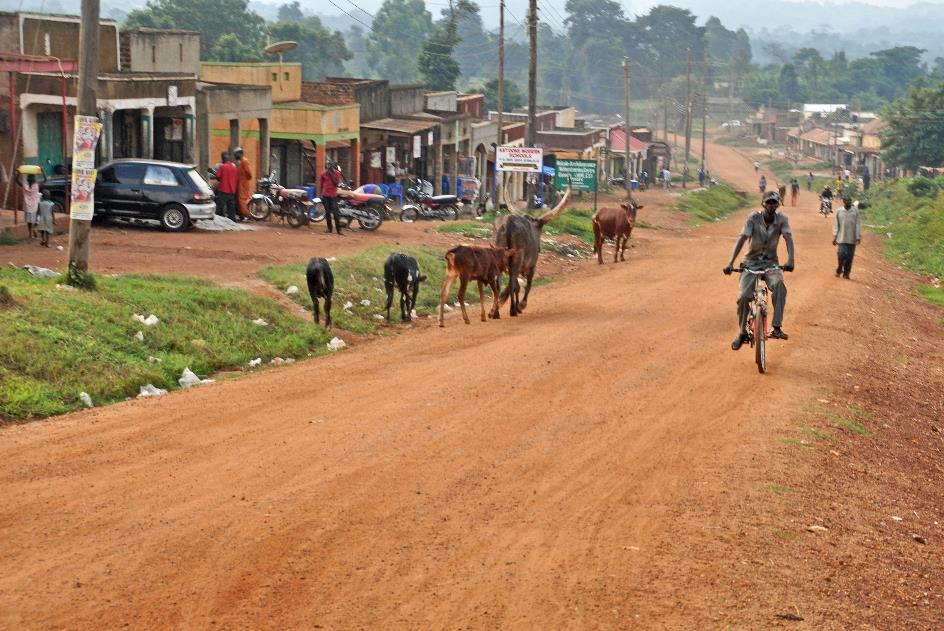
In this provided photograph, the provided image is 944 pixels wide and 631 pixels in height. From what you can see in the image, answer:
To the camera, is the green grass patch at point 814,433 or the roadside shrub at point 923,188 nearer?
the green grass patch at point 814,433

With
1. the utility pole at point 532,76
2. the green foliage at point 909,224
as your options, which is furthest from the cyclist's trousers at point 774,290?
the utility pole at point 532,76

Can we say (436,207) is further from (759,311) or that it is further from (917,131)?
(917,131)

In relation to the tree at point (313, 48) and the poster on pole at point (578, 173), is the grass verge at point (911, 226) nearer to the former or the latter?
the poster on pole at point (578, 173)

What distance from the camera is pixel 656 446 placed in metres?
10.7

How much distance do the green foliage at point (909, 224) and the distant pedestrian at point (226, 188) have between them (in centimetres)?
1724

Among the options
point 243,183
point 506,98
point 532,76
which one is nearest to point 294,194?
point 243,183

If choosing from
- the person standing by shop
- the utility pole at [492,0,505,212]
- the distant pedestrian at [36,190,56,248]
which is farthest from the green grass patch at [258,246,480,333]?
the utility pole at [492,0,505,212]

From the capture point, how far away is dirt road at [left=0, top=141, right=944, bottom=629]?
704 centimetres

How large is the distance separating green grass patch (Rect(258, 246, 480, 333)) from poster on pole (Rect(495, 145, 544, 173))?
1146 cm

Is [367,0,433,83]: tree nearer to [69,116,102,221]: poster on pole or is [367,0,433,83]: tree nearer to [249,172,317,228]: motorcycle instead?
[249,172,317,228]: motorcycle

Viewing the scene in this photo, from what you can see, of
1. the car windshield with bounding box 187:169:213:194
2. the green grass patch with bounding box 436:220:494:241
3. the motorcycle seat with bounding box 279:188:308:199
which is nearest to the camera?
the car windshield with bounding box 187:169:213:194

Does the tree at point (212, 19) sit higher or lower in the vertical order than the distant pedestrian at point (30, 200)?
higher

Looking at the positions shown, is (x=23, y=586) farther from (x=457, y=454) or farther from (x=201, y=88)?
(x=201, y=88)

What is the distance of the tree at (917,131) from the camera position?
76188 millimetres
